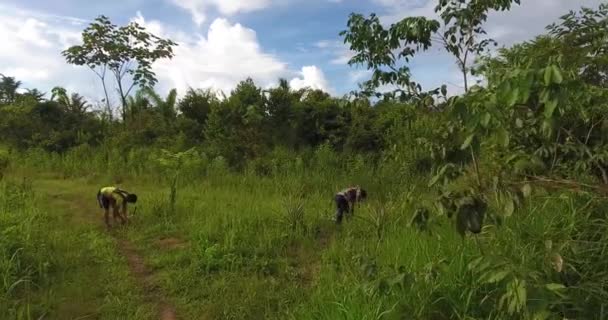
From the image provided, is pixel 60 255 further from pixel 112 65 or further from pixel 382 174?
pixel 112 65

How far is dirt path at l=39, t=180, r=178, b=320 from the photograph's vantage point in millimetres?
4250

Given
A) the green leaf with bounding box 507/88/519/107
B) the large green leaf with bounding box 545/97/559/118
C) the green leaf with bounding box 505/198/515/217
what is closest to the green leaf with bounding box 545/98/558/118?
the large green leaf with bounding box 545/97/559/118

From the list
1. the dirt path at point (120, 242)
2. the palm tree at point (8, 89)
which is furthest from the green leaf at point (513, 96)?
the palm tree at point (8, 89)

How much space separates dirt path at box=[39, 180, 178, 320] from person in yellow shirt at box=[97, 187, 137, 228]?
10 cm

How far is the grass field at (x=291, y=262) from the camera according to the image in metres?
3.11

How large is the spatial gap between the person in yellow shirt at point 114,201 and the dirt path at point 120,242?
4.1 inches

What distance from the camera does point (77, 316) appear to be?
3859 millimetres

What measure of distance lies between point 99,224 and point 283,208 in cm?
217

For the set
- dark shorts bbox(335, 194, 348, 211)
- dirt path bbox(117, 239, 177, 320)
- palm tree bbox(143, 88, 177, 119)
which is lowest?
dirt path bbox(117, 239, 177, 320)

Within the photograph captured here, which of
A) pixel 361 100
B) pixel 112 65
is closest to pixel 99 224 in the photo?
pixel 361 100

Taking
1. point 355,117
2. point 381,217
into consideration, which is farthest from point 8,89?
point 381,217

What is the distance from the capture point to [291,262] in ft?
16.2

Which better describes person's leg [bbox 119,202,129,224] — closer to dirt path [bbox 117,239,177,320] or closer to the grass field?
the grass field

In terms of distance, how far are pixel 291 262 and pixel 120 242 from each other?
195cm
